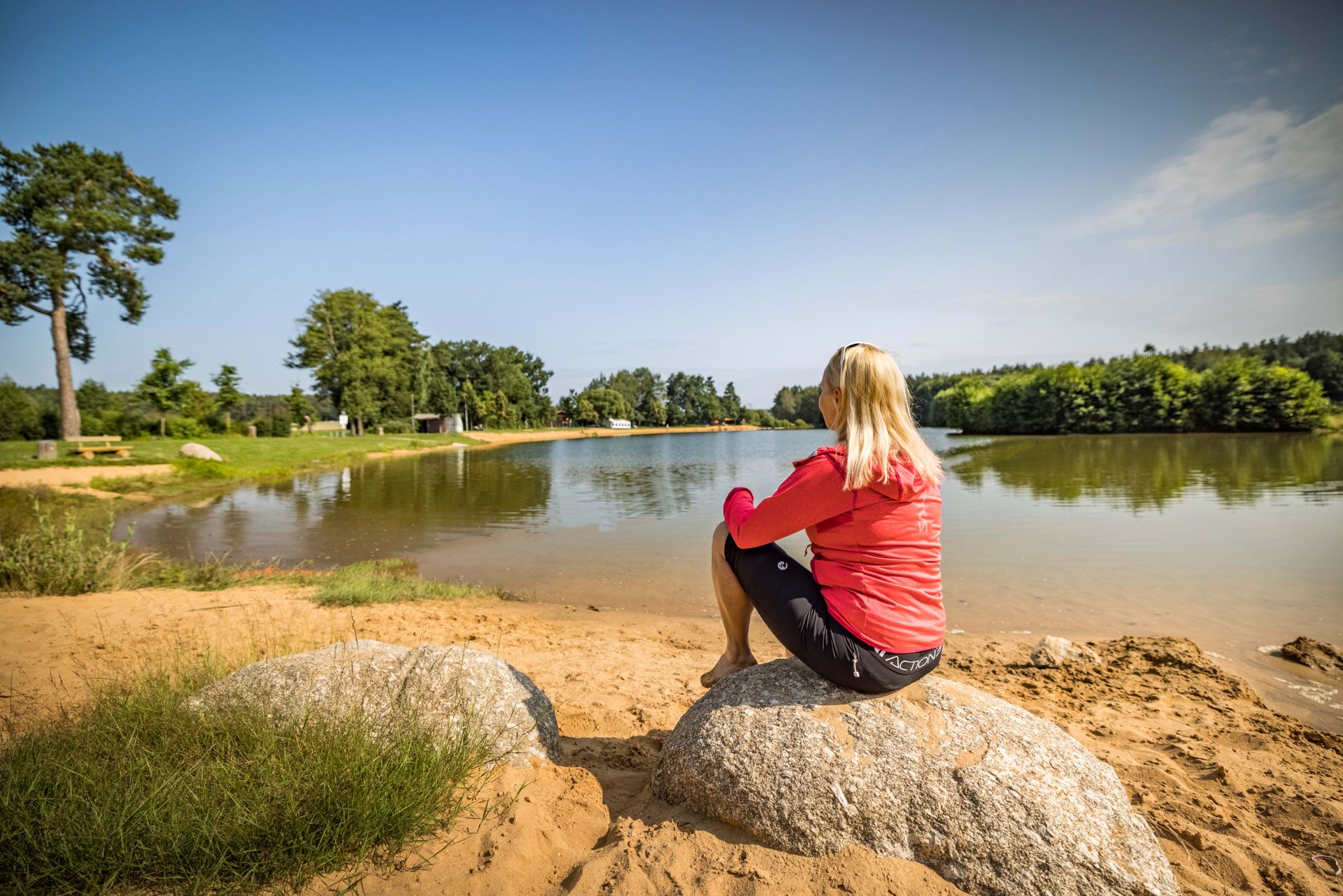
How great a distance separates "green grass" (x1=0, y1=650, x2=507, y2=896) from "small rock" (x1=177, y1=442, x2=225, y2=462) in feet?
91.7

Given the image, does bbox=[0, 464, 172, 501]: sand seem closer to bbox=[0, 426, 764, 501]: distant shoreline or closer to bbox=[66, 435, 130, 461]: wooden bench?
bbox=[0, 426, 764, 501]: distant shoreline

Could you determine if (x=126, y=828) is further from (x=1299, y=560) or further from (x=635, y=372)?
(x=635, y=372)

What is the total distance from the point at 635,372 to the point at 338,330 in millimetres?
83048

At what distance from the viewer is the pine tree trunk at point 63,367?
2805cm

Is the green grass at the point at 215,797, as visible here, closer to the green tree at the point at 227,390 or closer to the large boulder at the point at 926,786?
the large boulder at the point at 926,786

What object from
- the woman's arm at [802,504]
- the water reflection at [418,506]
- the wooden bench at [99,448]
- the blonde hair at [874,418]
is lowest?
the water reflection at [418,506]

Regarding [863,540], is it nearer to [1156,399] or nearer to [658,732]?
[658,732]

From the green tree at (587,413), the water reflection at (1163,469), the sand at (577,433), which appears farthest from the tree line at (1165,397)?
the green tree at (587,413)

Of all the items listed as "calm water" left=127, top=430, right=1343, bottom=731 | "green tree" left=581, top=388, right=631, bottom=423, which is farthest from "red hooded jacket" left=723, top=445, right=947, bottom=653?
"green tree" left=581, top=388, right=631, bottom=423

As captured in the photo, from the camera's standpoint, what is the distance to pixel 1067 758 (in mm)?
2650

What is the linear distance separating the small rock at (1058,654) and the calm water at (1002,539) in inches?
49.8

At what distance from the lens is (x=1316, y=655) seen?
588cm

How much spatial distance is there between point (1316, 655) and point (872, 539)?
632cm

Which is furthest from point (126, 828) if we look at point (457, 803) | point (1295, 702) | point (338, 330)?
point (338, 330)
